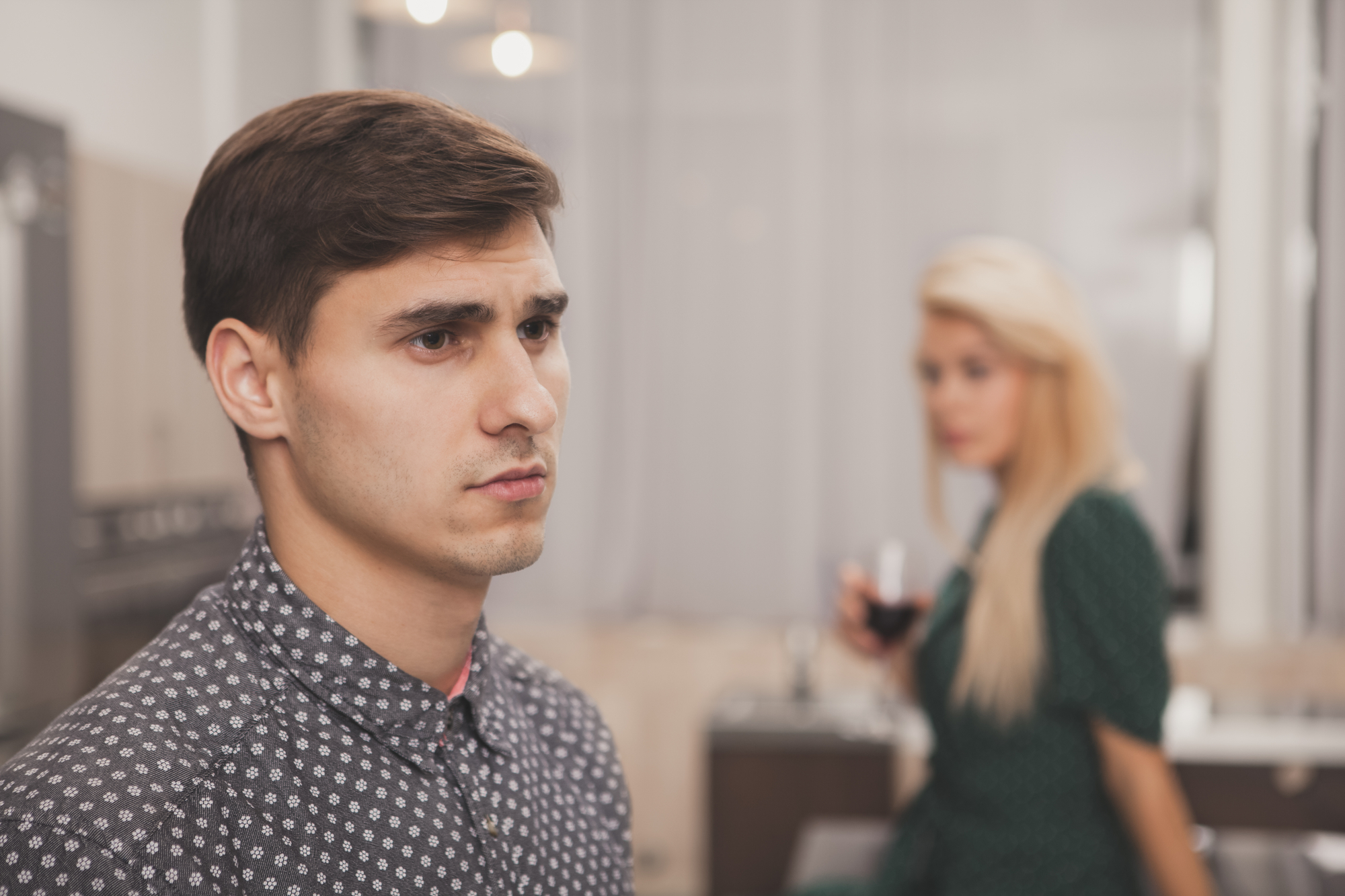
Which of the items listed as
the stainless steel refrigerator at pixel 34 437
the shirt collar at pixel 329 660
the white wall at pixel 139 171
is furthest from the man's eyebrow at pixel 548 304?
the white wall at pixel 139 171

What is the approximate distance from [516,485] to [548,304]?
14 cm

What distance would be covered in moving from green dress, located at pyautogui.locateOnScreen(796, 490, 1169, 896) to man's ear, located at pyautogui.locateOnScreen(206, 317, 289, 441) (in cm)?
132

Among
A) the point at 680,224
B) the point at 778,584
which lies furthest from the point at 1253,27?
the point at 778,584

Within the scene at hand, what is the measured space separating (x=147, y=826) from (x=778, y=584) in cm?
307

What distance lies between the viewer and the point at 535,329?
851mm

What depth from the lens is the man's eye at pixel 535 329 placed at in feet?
2.76

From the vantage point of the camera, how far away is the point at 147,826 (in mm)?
659

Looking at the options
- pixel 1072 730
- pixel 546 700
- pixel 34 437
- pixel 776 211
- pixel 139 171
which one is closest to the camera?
pixel 546 700

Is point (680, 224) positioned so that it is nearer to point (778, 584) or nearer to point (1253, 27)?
point (778, 584)

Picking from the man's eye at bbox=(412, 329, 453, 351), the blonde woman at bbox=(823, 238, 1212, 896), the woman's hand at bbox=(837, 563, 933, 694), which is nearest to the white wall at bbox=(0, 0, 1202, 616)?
the woman's hand at bbox=(837, 563, 933, 694)

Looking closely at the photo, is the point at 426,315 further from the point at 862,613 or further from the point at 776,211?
the point at 776,211

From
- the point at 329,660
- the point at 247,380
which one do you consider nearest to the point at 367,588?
the point at 329,660

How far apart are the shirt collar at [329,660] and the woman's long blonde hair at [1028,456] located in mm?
1191

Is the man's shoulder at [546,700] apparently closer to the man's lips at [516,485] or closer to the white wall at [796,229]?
the man's lips at [516,485]
